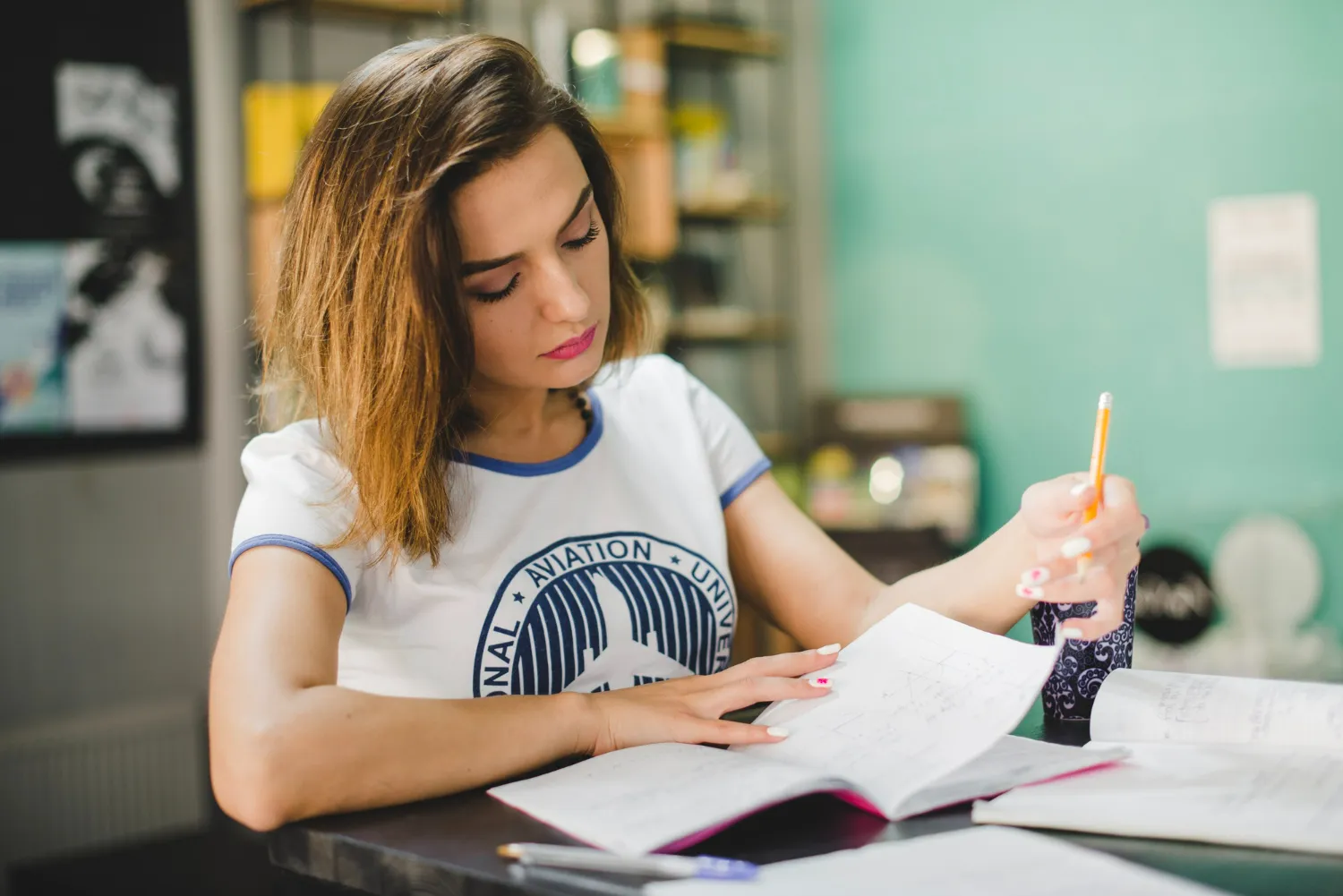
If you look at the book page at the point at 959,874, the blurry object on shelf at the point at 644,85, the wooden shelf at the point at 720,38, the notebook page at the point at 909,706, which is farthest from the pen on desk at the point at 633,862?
the wooden shelf at the point at 720,38

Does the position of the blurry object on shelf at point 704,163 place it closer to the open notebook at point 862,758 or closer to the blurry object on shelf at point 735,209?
the blurry object on shelf at point 735,209

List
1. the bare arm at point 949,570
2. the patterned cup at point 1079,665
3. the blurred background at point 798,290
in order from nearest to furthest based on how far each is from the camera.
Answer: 1. the bare arm at point 949,570
2. the patterned cup at point 1079,665
3. the blurred background at point 798,290

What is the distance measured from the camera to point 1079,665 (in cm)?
122

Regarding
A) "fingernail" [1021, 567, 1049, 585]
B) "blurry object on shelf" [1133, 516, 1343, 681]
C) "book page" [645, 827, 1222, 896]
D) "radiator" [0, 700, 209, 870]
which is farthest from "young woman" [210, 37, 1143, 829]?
"blurry object on shelf" [1133, 516, 1343, 681]

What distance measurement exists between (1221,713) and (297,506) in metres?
0.84

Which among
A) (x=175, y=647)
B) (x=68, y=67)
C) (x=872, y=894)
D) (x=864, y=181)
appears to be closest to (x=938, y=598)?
(x=872, y=894)

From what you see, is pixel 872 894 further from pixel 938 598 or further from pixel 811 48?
pixel 811 48

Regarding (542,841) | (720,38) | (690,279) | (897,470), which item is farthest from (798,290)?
(542,841)

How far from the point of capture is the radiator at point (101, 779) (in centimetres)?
311

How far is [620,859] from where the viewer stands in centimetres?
81

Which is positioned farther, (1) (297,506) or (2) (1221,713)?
(1) (297,506)

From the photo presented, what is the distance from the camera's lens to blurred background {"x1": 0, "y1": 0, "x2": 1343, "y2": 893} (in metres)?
3.22

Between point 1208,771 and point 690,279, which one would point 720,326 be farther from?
point 1208,771

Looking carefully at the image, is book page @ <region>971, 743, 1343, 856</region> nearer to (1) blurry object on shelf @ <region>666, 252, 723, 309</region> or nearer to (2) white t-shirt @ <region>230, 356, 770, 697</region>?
(2) white t-shirt @ <region>230, 356, 770, 697</region>
